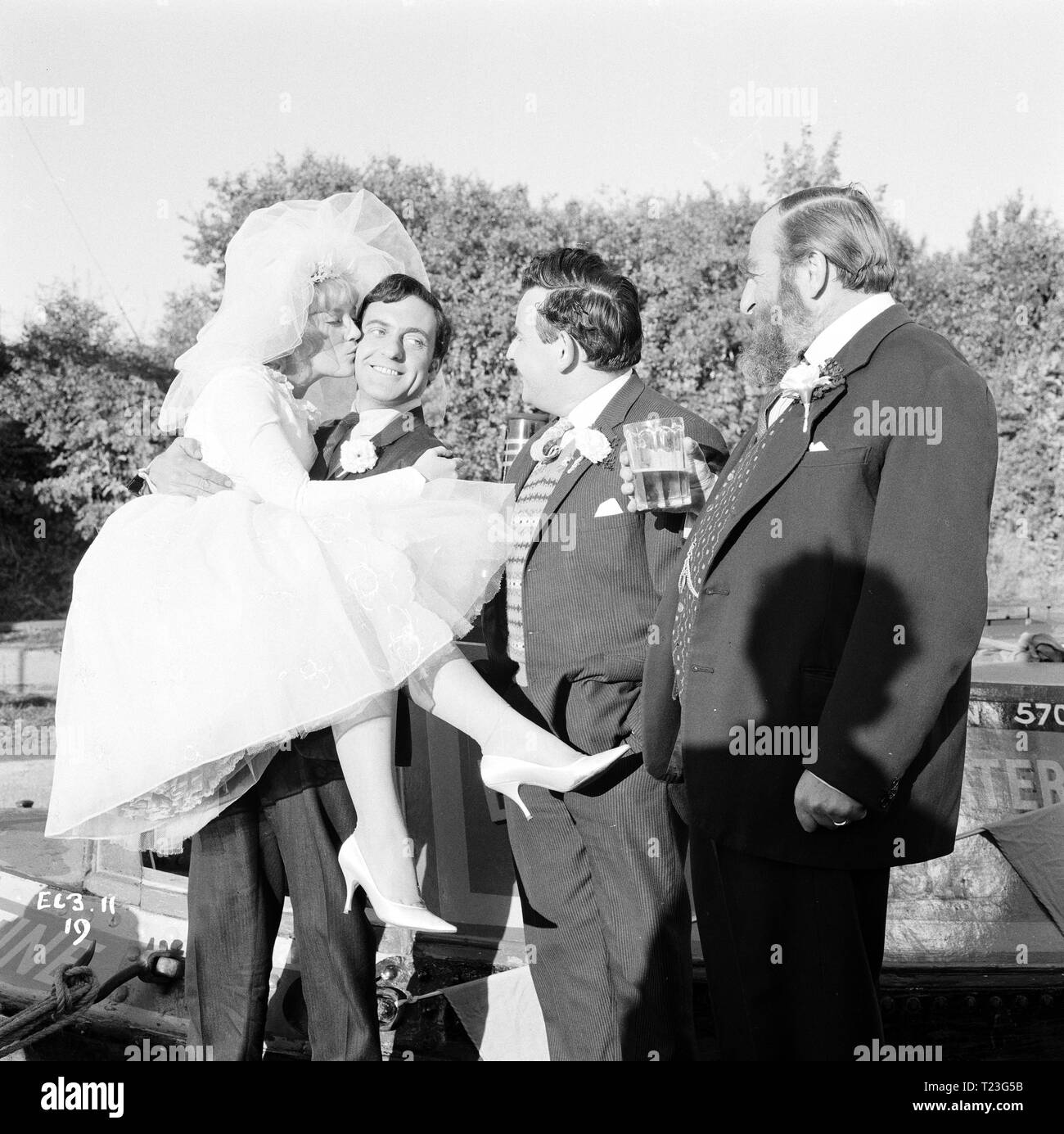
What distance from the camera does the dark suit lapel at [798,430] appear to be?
2.38 metres

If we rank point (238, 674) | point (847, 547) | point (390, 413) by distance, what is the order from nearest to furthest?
1. point (847, 547)
2. point (238, 674)
3. point (390, 413)

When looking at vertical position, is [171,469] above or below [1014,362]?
below

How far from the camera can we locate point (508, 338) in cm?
1131

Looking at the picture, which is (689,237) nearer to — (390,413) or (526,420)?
(526,420)

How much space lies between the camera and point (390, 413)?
341cm

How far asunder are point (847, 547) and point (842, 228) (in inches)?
26.7

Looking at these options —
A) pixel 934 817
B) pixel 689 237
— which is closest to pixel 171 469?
pixel 934 817

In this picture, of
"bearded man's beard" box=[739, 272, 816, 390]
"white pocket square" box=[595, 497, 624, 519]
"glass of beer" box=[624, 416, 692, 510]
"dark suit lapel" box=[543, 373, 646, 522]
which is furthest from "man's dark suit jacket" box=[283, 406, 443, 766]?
"bearded man's beard" box=[739, 272, 816, 390]

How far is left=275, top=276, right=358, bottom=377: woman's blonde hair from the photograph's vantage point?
3389 millimetres

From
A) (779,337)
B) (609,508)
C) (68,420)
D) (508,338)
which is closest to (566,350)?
(609,508)

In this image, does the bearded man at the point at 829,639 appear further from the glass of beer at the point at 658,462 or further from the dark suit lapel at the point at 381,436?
the dark suit lapel at the point at 381,436

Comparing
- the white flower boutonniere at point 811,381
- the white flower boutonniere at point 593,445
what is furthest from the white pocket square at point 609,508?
the white flower boutonniere at point 811,381

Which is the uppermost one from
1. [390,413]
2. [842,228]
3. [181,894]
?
[842,228]
